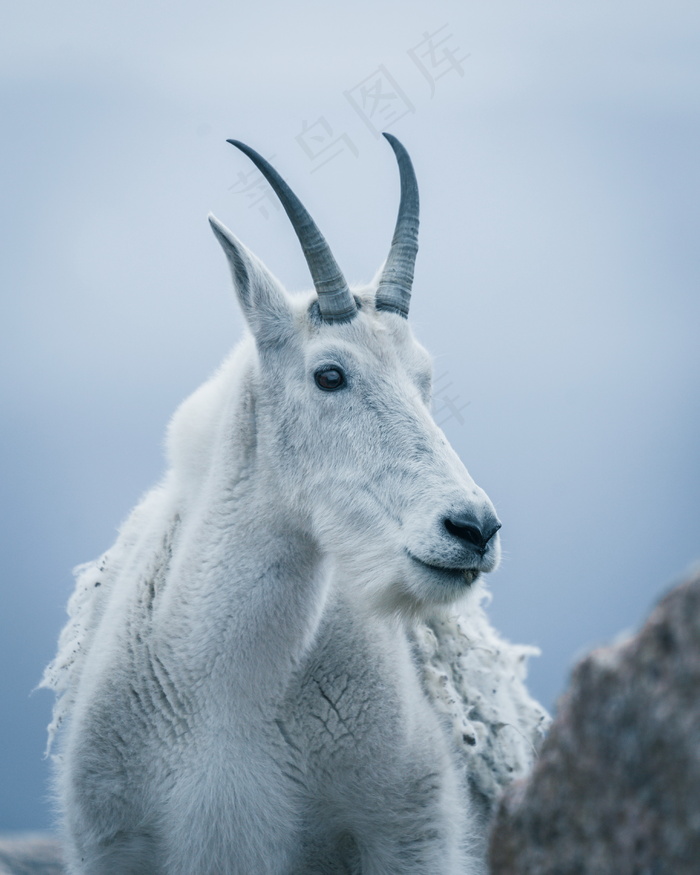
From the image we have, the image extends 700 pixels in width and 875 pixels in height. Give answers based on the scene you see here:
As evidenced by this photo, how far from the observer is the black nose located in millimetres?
3029

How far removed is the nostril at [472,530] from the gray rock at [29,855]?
3.81m

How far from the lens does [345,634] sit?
3.72 meters

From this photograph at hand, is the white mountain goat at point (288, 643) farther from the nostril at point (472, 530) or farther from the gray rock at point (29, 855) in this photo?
the gray rock at point (29, 855)

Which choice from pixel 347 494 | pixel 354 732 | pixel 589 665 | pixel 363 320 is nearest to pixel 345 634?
pixel 354 732

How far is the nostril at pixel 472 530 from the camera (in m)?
3.03

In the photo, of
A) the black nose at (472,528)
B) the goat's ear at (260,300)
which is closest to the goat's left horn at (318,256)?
the goat's ear at (260,300)

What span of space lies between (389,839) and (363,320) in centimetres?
208

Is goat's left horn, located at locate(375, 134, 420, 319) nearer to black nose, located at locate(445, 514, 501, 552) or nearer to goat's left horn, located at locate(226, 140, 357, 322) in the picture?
goat's left horn, located at locate(226, 140, 357, 322)

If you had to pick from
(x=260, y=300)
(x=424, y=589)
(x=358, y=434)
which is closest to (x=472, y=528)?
(x=424, y=589)

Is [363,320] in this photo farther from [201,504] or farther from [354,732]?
[354,732]

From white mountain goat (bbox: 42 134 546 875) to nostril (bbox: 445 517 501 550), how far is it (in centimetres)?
15

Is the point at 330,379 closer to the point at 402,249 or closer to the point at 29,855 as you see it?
the point at 402,249

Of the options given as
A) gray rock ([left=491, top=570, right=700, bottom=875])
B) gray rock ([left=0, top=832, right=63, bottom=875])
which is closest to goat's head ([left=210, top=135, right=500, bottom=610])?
gray rock ([left=491, top=570, right=700, bottom=875])

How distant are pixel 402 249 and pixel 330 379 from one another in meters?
0.88
